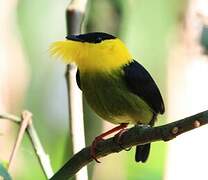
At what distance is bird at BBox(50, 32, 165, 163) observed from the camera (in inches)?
30.1

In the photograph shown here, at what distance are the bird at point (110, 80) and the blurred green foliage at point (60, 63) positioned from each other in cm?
28

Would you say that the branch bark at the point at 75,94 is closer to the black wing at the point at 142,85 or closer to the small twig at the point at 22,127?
the small twig at the point at 22,127

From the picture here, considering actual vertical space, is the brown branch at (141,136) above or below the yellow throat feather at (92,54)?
below

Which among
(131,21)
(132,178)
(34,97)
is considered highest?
(131,21)

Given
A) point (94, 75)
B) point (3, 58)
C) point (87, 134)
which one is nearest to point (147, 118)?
point (94, 75)

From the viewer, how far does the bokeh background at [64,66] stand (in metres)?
1.06

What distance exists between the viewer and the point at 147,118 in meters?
0.79

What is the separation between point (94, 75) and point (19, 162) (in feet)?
1.15

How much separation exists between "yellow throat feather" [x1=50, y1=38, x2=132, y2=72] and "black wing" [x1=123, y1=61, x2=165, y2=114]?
0.02m

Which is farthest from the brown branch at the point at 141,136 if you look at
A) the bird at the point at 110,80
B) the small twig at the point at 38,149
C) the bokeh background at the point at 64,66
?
the bokeh background at the point at 64,66

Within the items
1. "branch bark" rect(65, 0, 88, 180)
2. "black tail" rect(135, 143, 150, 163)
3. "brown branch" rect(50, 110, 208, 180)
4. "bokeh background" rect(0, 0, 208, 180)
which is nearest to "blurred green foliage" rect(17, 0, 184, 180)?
"bokeh background" rect(0, 0, 208, 180)

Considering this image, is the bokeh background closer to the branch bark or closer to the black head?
the branch bark

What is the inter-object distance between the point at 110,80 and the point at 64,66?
33 cm

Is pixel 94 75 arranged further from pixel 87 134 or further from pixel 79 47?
pixel 87 134
